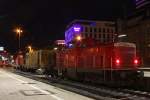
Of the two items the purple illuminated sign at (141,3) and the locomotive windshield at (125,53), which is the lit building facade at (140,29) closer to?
the purple illuminated sign at (141,3)

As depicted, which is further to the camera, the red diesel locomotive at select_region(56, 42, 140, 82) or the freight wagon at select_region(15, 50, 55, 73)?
the freight wagon at select_region(15, 50, 55, 73)

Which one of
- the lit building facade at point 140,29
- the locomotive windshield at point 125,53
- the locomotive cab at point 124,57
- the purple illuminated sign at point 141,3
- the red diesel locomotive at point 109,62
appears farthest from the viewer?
the purple illuminated sign at point 141,3

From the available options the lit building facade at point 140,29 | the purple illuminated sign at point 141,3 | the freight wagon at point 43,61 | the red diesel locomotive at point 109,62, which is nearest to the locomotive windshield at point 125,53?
the red diesel locomotive at point 109,62

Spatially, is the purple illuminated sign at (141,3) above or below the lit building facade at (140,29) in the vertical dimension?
above

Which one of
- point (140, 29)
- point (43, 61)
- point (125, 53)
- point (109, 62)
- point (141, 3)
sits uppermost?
point (141, 3)

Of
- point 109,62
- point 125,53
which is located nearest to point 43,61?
point 109,62

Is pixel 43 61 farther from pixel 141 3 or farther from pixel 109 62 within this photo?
pixel 141 3

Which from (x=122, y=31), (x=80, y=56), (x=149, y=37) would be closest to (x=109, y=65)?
(x=80, y=56)

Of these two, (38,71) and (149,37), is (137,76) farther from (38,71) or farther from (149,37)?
(149,37)

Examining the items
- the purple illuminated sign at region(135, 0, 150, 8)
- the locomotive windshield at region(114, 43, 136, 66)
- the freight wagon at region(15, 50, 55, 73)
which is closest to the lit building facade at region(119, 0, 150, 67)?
the purple illuminated sign at region(135, 0, 150, 8)

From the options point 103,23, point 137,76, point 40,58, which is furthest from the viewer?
point 103,23

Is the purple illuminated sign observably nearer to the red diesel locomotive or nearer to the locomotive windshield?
the red diesel locomotive

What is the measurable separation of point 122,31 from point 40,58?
78688 mm

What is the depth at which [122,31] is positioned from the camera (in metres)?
122
